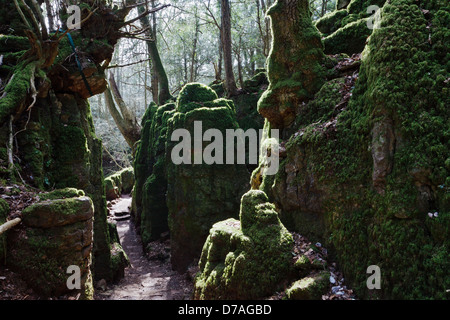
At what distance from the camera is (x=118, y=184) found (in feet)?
68.4

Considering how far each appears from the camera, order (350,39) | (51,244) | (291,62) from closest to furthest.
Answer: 1. (51,244)
2. (291,62)
3. (350,39)

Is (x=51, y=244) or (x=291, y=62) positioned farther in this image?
(x=291, y=62)

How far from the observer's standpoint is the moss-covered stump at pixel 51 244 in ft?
12.5

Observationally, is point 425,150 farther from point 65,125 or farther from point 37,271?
point 65,125

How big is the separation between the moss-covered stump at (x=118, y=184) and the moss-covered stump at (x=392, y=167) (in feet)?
54.1

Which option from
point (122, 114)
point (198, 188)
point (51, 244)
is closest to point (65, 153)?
point (51, 244)

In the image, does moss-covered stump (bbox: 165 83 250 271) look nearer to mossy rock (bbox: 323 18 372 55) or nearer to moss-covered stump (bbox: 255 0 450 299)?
mossy rock (bbox: 323 18 372 55)

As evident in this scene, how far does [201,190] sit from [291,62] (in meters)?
4.69

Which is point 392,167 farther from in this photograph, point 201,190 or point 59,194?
point 201,190

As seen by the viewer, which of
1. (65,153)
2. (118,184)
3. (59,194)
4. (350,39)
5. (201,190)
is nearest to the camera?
(59,194)

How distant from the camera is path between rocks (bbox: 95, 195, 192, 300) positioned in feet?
24.0

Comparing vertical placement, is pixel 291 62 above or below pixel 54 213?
above

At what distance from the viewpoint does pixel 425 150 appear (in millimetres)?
3447

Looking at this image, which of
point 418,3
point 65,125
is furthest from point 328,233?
point 65,125
